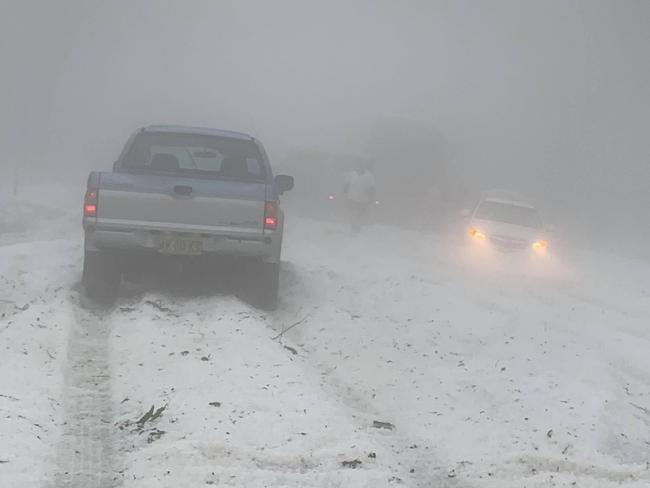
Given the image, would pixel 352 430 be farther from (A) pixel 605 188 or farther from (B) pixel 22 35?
(B) pixel 22 35

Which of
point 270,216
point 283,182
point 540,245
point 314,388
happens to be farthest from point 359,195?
point 314,388

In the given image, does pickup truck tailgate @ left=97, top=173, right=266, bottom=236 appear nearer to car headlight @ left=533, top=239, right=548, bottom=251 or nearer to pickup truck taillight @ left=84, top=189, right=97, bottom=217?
pickup truck taillight @ left=84, top=189, right=97, bottom=217

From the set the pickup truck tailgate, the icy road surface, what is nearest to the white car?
the icy road surface

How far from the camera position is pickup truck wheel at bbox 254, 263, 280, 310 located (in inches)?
316

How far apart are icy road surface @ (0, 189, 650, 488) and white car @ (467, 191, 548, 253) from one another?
4629 millimetres

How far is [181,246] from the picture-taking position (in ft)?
25.2

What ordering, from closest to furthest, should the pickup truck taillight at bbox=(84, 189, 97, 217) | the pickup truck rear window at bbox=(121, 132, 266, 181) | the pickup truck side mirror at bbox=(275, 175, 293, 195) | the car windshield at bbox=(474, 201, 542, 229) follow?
the pickup truck taillight at bbox=(84, 189, 97, 217), the pickup truck rear window at bbox=(121, 132, 266, 181), the pickup truck side mirror at bbox=(275, 175, 293, 195), the car windshield at bbox=(474, 201, 542, 229)

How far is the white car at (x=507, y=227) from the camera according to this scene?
573 inches

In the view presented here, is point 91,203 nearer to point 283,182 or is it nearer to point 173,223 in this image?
point 173,223

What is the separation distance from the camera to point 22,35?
334 feet

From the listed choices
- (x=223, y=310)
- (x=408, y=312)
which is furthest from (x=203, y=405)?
(x=408, y=312)

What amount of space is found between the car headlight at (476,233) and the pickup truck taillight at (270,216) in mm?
7796

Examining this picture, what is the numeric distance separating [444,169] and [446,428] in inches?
982

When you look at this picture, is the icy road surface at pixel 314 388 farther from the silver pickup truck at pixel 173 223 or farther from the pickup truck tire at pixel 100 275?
the silver pickup truck at pixel 173 223
